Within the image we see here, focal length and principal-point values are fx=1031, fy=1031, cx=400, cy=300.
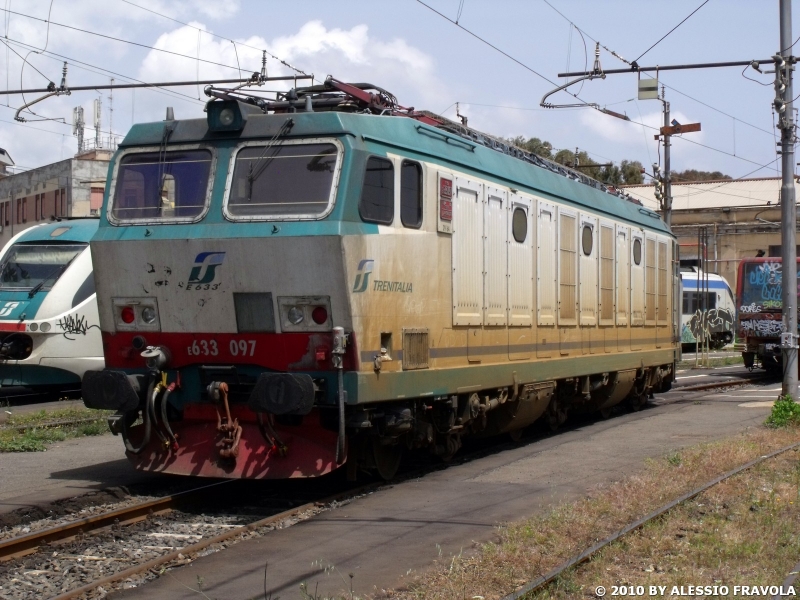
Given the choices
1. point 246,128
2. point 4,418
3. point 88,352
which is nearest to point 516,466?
point 246,128

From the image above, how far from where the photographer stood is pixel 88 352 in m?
18.3

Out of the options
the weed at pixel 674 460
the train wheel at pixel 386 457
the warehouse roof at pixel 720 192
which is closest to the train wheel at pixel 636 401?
the weed at pixel 674 460

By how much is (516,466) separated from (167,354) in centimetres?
414

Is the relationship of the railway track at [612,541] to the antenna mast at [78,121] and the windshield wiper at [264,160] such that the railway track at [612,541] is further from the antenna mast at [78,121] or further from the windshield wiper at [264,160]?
the antenna mast at [78,121]

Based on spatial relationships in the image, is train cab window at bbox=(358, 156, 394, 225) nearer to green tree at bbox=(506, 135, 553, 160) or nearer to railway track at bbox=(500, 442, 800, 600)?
railway track at bbox=(500, 442, 800, 600)

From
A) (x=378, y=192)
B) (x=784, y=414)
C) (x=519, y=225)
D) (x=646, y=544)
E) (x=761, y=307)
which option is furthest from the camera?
(x=761, y=307)

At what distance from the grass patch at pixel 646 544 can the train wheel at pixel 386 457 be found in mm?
2097

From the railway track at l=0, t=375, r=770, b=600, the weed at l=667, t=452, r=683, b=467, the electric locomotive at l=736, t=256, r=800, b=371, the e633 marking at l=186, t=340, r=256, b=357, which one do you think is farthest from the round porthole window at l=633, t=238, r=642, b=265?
the electric locomotive at l=736, t=256, r=800, b=371

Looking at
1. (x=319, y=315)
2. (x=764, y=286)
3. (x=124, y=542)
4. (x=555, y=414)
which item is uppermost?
(x=764, y=286)

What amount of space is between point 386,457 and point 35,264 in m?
10.9

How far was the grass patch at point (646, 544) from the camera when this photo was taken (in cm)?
645

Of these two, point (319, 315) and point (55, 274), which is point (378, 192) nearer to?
point (319, 315)

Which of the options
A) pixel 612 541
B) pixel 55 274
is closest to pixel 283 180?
pixel 612 541

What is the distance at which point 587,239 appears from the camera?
14.8 metres
